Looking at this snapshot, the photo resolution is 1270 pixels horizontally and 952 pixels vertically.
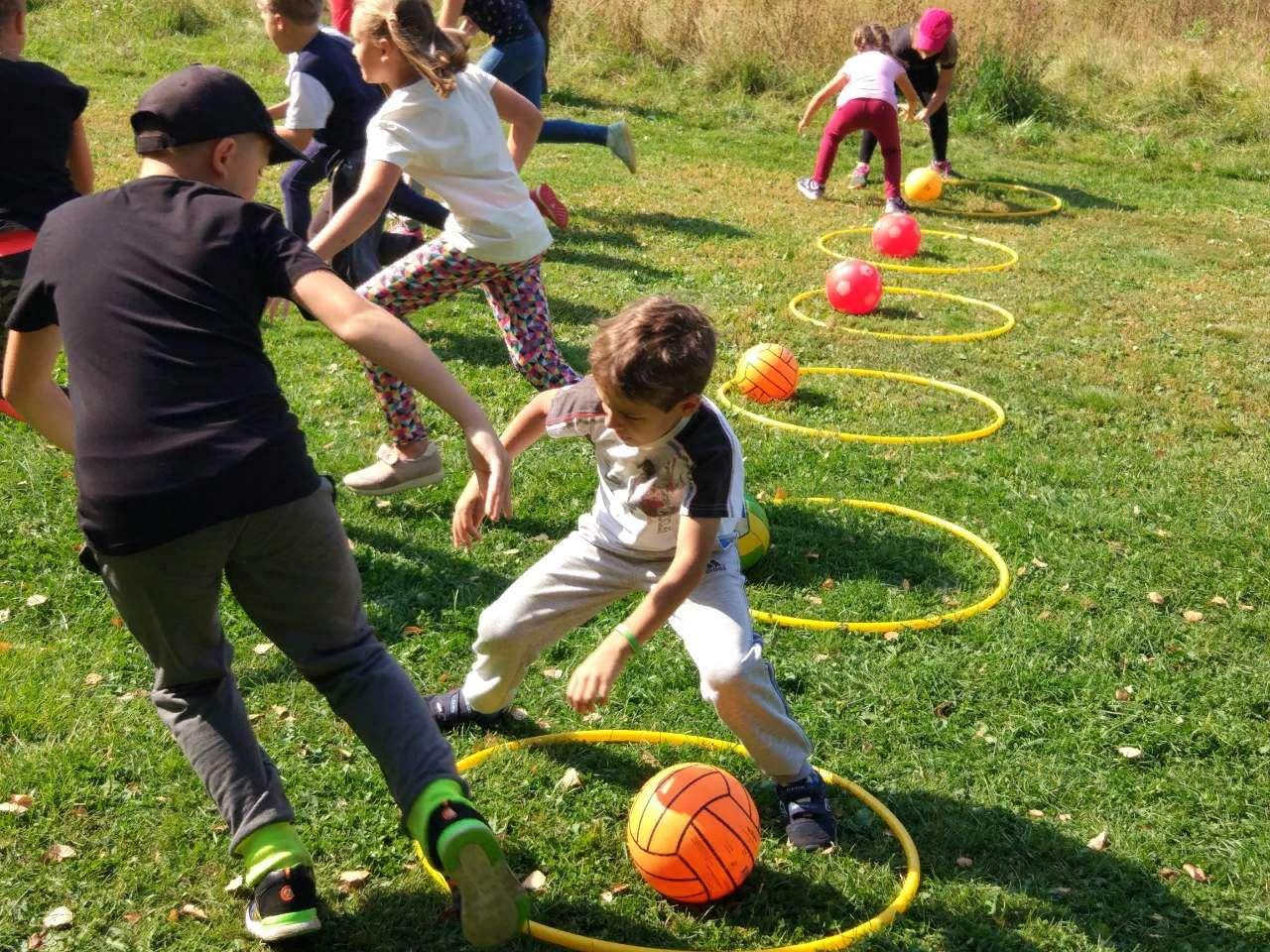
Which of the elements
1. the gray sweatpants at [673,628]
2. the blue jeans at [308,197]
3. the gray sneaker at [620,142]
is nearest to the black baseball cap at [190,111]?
the gray sweatpants at [673,628]

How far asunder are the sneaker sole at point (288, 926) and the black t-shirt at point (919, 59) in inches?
503

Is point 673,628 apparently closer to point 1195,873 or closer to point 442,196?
point 1195,873

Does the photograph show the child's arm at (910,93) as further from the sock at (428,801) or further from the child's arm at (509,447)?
the sock at (428,801)

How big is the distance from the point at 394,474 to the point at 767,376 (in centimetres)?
242

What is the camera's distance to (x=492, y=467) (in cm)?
322

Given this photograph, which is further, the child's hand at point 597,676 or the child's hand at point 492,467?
the child's hand at point 597,676

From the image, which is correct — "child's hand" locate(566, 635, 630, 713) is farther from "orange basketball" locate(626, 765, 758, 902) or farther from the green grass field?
the green grass field

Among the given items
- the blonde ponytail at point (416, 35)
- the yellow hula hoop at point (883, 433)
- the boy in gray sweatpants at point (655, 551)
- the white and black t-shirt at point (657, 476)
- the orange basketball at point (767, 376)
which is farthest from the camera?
the orange basketball at point (767, 376)

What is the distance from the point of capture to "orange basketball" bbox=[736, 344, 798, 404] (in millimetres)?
7430

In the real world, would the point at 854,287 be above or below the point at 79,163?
below

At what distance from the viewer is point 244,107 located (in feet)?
10.8

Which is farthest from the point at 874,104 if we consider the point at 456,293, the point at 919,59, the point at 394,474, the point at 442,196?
the point at 394,474

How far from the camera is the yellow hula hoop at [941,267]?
11.1m

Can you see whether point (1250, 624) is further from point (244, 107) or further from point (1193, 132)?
point (1193, 132)
